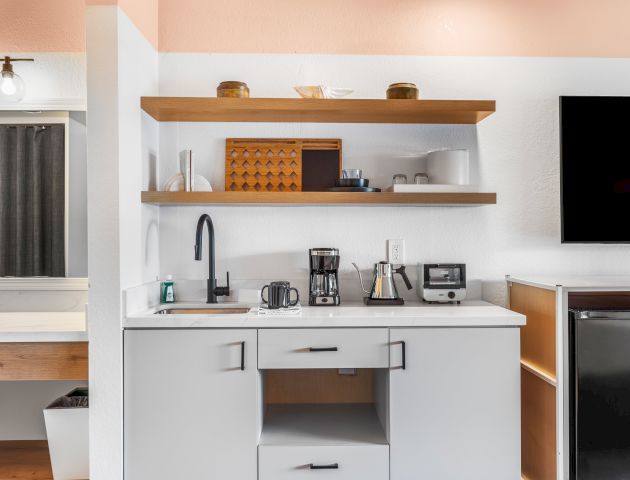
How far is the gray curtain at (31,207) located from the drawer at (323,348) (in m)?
1.30

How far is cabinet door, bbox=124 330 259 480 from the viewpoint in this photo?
208 centimetres

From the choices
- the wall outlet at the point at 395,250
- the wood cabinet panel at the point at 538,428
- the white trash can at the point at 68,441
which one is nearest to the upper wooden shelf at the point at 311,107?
the wall outlet at the point at 395,250

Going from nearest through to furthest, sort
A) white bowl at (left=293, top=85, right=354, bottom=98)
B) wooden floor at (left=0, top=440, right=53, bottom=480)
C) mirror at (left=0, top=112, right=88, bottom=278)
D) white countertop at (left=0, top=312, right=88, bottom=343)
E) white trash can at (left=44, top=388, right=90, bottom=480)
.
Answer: white countertop at (left=0, top=312, right=88, bottom=343) < white trash can at (left=44, top=388, right=90, bottom=480) < wooden floor at (left=0, top=440, right=53, bottom=480) < white bowl at (left=293, top=85, right=354, bottom=98) < mirror at (left=0, top=112, right=88, bottom=278)

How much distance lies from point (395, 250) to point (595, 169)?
115 centimetres

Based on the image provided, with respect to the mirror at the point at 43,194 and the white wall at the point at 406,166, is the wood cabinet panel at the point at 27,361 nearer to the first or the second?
the mirror at the point at 43,194

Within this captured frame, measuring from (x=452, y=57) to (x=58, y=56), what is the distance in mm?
2124

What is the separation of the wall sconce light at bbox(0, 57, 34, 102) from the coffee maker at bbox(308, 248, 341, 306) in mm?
1718

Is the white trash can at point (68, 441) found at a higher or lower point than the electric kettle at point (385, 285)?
lower

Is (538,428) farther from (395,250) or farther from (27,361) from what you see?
(27,361)

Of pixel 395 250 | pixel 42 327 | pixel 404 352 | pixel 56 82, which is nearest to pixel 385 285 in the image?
pixel 395 250

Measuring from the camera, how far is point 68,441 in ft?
7.11

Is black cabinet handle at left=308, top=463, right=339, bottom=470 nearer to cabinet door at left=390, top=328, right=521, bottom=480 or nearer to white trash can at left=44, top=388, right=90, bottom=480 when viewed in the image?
cabinet door at left=390, top=328, right=521, bottom=480

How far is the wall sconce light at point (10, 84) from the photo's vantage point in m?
2.53

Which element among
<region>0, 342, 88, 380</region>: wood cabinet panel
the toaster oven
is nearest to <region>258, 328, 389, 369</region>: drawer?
the toaster oven
